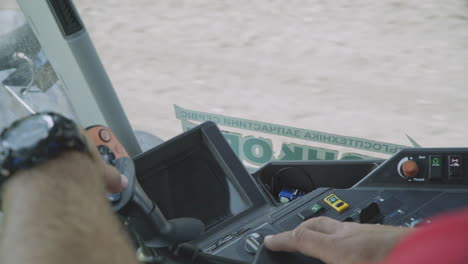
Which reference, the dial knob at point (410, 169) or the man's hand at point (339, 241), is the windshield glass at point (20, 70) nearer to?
the man's hand at point (339, 241)

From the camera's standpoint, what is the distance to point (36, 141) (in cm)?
60

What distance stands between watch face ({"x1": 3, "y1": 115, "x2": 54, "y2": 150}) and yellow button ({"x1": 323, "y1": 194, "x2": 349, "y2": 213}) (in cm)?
68

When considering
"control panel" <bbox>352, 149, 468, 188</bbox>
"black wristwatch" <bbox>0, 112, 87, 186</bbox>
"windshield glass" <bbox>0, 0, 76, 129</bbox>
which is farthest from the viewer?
"windshield glass" <bbox>0, 0, 76, 129</bbox>

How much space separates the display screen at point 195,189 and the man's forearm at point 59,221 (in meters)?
0.65

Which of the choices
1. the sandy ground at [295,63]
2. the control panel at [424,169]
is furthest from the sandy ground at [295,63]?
the control panel at [424,169]

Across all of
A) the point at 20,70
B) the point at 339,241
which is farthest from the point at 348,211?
the point at 20,70

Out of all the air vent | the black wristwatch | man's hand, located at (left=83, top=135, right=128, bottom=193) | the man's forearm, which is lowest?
man's hand, located at (left=83, top=135, right=128, bottom=193)

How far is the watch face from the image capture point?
608 millimetres

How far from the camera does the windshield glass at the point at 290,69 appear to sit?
182cm

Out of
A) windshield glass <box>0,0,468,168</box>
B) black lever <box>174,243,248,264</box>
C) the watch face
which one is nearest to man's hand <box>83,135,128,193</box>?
the watch face

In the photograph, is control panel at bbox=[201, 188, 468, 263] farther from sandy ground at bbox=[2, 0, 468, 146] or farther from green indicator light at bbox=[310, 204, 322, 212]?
sandy ground at bbox=[2, 0, 468, 146]

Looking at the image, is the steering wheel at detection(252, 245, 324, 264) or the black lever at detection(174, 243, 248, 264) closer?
the steering wheel at detection(252, 245, 324, 264)

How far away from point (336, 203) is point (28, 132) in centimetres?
71

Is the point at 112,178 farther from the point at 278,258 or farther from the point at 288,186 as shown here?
the point at 288,186
